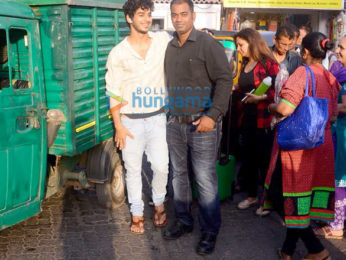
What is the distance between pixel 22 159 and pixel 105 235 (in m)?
1.09

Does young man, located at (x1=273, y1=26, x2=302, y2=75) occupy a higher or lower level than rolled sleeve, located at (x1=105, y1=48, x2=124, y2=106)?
higher

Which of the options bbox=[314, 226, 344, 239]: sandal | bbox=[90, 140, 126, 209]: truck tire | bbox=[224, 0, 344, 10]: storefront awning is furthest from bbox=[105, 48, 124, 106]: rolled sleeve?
bbox=[224, 0, 344, 10]: storefront awning

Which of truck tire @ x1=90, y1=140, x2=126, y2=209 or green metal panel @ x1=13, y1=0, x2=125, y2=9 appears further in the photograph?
truck tire @ x1=90, y1=140, x2=126, y2=209

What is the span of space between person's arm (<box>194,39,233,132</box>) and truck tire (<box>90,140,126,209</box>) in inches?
56.1

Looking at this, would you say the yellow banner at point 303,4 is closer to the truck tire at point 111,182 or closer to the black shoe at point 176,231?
the truck tire at point 111,182

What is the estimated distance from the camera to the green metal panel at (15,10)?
123 inches

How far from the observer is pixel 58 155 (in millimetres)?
3842

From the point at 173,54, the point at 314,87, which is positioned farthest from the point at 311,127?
the point at 173,54

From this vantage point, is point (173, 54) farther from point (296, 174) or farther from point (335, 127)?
point (335, 127)

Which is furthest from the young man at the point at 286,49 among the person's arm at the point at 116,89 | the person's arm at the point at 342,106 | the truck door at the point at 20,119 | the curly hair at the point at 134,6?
the truck door at the point at 20,119

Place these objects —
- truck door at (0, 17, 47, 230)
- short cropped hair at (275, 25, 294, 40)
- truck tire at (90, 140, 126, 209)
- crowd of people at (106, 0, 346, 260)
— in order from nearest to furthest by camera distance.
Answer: crowd of people at (106, 0, 346, 260) → truck door at (0, 17, 47, 230) → truck tire at (90, 140, 126, 209) → short cropped hair at (275, 25, 294, 40)

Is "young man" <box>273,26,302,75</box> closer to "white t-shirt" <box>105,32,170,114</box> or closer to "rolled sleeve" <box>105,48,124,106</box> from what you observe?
"white t-shirt" <box>105,32,170,114</box>

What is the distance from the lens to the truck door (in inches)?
125

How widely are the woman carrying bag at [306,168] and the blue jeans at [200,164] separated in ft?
1.61
